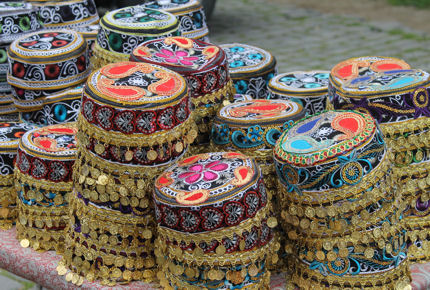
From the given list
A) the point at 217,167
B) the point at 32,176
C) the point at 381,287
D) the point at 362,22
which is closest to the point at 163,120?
the point at 217,167

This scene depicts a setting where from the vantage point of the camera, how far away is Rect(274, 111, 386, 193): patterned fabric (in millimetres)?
1823

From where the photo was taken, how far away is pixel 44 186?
2285mm

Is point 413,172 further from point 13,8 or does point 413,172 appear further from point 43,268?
point 13,8

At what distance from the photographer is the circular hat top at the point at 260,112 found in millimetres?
2120

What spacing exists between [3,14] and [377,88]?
5.64 ft

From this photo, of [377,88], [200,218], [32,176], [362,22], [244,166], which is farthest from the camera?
[362,22]

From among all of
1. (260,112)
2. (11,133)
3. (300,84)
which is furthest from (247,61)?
(11,133)

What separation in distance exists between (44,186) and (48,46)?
66 centimetres

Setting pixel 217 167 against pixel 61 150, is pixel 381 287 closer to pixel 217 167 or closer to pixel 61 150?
pixel 217 167

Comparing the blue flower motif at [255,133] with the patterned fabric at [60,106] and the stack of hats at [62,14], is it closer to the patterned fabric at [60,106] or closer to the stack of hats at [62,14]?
the patterned fabric at [60,106]

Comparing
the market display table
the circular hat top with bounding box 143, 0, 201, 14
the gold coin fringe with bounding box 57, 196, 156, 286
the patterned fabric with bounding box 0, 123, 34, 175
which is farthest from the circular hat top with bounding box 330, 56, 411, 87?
the patterned fabric with bounding box 0, 123, 34, 175

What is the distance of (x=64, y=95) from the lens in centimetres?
262

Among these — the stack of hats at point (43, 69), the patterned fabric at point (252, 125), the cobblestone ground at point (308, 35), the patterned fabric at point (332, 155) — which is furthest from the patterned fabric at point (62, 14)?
the cobblestone ground at point (308, 35)

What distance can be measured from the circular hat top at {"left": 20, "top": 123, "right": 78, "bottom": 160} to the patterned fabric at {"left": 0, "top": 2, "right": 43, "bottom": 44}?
2.28 ft
